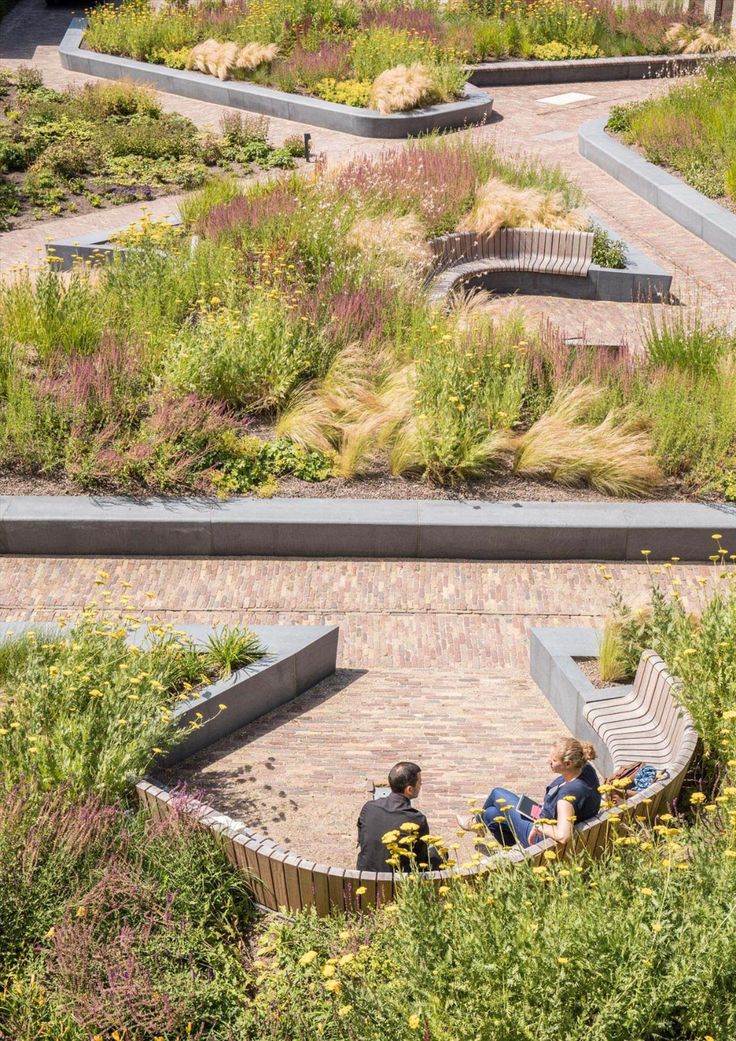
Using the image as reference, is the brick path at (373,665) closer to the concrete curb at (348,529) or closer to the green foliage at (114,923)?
the concrete curb at (348,529)

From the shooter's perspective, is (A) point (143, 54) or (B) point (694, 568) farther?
(A) point (143, 54)

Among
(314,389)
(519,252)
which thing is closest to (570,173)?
(519,252)

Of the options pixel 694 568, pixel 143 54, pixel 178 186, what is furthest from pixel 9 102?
pixel 694 568

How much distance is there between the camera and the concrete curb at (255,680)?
6723 millimetres

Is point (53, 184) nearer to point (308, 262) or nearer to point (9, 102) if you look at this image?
point (9, 102)

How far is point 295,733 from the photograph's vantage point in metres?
7.10

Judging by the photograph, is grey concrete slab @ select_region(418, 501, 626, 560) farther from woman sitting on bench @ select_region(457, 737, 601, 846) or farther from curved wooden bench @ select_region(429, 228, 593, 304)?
curved wooden bench @ select_region(429, 228, 593, 304)

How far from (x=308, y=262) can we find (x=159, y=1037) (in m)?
8.53

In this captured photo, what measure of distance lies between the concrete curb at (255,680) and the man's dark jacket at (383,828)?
1.29m

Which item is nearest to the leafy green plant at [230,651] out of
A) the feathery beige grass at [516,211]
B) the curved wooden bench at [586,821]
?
the curved wooden bench at [586,821]

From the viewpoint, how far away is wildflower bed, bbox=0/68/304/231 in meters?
15.9

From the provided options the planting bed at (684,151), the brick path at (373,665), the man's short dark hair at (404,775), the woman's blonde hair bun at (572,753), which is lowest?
the brick path at (373,665)

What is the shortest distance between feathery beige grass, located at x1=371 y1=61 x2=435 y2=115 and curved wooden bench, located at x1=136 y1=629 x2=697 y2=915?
1326 centimetres

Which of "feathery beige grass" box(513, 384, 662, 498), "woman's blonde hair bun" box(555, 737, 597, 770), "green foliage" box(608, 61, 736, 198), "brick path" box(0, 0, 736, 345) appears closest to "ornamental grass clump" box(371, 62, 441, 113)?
"brick path" box(0, 0, 736, 345)
